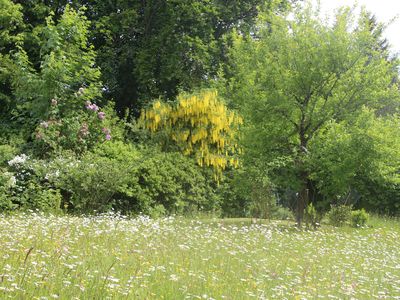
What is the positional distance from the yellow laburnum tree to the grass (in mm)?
7357

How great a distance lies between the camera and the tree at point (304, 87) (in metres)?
11.9

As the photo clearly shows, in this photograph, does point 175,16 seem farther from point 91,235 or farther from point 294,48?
point 91,235

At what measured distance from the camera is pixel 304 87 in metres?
12.3

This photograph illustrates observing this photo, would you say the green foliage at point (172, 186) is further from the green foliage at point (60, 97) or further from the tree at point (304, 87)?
the tree at point (304, 87)

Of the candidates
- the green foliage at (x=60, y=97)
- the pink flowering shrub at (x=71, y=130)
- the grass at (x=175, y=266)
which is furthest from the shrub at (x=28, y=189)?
the grass at (x=175, y=266)

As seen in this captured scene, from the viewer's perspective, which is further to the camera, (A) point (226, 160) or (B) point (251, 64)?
(A) point (226, 160)

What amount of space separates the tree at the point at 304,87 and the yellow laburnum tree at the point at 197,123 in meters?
2.94

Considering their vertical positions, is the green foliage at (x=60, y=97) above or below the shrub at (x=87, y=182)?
above

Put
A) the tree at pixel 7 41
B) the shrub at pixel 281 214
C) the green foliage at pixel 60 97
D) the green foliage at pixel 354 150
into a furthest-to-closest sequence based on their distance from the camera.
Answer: the shrub at pixel 281 214, the tree at pixel 7 41, the green foliage at pixel 60 97, the green foliage at pixel 354 150

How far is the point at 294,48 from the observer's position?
12.2 metres

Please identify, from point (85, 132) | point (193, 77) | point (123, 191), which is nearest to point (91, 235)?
point (123, 191)

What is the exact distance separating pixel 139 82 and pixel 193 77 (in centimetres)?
214

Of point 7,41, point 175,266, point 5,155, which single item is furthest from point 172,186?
point 175,266

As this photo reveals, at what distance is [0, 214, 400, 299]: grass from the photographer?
396cm
